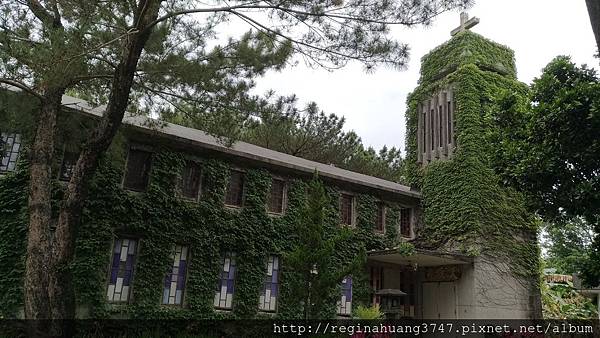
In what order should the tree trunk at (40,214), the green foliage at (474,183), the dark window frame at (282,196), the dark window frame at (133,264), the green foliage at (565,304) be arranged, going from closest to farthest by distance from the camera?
the tree trunk at (40,214)
the dark window frame at (133,264)
the dark window frame at (282,196)
the green foliage at (474,183)
the green foliage at (565,304)

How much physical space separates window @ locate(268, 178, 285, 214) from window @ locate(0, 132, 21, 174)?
6.65 metres

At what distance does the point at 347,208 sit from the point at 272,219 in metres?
2.99

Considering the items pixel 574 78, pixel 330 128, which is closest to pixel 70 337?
pixel 574 78

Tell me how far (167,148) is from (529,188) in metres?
9.38

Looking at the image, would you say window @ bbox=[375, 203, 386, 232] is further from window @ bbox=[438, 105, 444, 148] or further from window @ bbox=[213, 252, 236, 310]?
window @ bbox=[213, 252, 236, 310]

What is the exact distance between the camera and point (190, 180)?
12.8 metres

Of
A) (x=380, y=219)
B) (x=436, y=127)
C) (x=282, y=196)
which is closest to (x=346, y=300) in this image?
(x=380, y=219)

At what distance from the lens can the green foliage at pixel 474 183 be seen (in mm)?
14977

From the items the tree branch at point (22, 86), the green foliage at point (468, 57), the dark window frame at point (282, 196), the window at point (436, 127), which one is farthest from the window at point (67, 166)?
the green foliage at point (468, 57)

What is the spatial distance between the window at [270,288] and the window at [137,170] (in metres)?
4.17

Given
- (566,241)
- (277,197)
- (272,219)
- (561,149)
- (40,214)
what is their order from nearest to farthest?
(40,214)
(561,149)
(272,219)
(277,197)
(566,241)

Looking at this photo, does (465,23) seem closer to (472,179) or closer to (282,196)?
(472,179)

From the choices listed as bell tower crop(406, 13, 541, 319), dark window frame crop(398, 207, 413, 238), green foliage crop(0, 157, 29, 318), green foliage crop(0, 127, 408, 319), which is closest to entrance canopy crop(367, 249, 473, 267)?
bell tower crop(406, 13, 541, 319)

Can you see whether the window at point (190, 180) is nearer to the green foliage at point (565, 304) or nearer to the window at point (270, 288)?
the window at point (270, 288)
